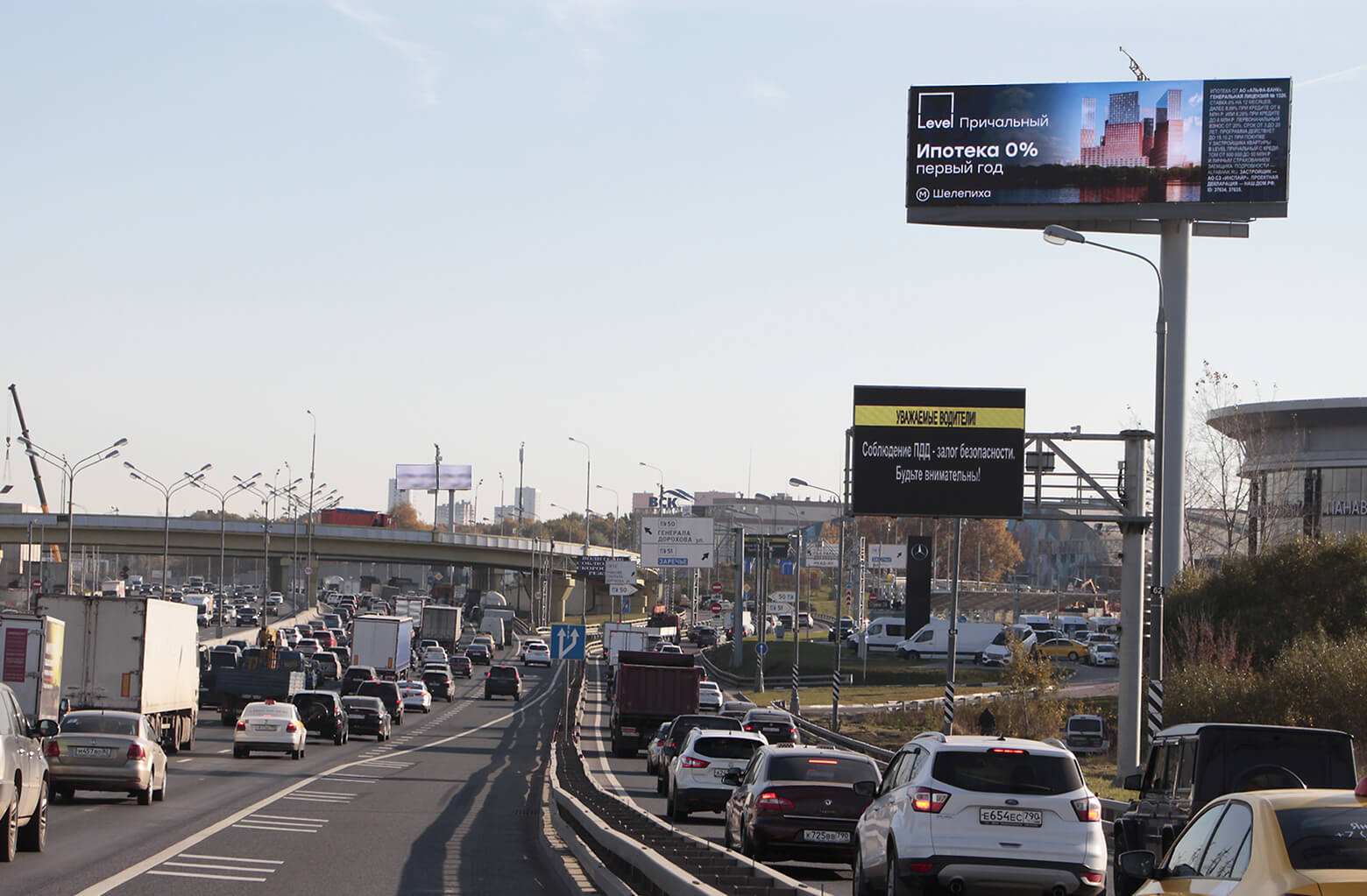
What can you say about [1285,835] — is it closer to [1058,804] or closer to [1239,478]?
[1058,804]

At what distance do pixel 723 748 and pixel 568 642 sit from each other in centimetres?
1798

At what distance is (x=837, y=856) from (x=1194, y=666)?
26.0m

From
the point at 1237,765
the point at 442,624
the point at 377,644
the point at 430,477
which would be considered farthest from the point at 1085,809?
the point at 430,477

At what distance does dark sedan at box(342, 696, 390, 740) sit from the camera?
48.7m

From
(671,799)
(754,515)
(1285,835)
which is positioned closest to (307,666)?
(671,799)

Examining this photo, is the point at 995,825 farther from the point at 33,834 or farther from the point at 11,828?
the point at 33,834

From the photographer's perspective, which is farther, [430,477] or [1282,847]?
[430,477]

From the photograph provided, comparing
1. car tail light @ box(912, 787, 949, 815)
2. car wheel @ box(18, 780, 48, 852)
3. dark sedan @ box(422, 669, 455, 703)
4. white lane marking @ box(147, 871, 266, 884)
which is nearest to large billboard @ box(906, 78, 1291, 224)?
dark sedan @ box(422, 669, 455, 703)

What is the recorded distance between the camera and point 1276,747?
1585 centimetres

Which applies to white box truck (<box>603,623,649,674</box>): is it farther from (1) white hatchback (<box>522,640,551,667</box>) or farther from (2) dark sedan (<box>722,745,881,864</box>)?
(2) dark sedan (<box>722,745,881,864</box>)

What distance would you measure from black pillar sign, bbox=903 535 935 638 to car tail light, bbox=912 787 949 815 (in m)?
78.1

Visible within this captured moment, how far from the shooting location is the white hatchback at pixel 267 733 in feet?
122

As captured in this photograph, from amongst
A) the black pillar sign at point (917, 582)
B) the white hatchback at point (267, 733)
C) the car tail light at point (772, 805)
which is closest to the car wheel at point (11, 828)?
the car tail light at point (772, 805)

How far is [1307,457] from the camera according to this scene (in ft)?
260
